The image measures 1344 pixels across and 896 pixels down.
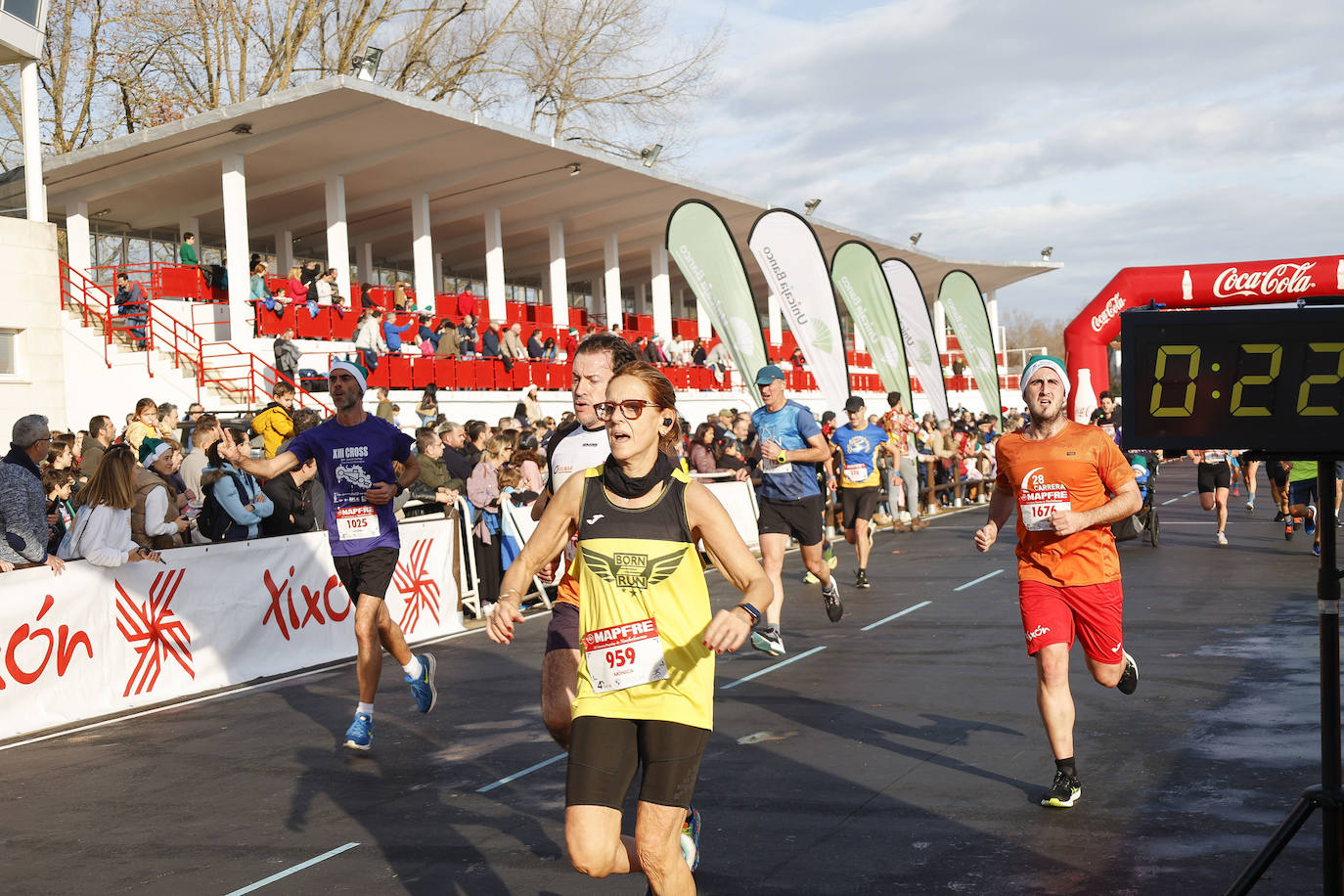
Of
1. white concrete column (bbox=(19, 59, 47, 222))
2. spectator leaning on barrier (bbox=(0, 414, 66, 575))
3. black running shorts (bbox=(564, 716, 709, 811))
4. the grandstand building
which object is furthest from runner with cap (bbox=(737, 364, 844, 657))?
white concrete column (bbox=(19, 59, 47, 222))

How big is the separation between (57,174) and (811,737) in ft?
81.7

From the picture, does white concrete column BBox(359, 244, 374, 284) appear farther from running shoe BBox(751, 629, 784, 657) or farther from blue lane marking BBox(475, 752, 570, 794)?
blue lane marking BBox(475, 752, 570, 794)

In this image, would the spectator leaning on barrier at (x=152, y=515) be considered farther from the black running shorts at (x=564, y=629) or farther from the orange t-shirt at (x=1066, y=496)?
the orange t-shirt at (x=1066, y=496)

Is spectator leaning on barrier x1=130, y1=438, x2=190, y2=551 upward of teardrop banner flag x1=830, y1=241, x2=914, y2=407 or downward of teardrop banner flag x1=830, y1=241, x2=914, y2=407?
downward

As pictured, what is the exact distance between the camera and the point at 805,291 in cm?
2075

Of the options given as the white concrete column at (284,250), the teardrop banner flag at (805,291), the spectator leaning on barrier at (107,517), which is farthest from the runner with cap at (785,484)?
the white concrete column at (284,250)

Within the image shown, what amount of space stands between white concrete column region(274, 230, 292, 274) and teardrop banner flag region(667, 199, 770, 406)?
17754 mm

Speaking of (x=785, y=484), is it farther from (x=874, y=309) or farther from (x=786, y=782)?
(x=874, y=309)

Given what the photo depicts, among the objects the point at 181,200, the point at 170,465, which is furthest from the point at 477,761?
the point at 181,200

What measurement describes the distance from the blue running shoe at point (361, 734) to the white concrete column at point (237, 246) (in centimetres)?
1744

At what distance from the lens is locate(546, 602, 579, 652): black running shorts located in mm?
5461

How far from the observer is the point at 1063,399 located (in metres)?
6.22

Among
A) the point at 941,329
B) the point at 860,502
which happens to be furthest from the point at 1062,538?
the point at 941,329

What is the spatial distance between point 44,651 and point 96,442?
3948mm
